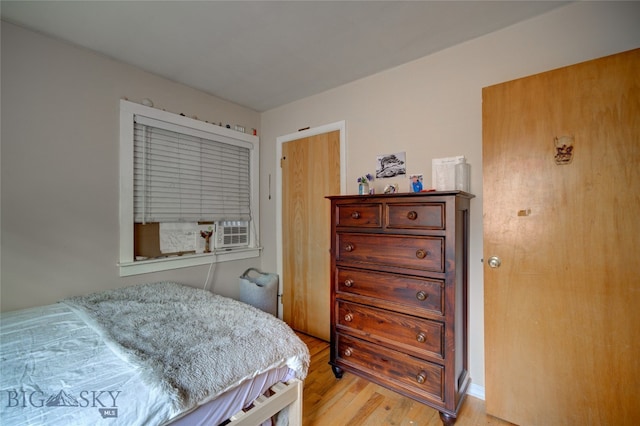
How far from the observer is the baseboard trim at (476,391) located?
177 cm

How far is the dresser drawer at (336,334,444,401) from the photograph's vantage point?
1.55 meters

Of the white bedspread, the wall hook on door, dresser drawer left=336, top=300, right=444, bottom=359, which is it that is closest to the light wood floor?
dresser drawer left=336, top=300, right=444, bottom=359

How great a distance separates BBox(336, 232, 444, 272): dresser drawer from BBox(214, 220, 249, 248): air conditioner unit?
4.77 feet

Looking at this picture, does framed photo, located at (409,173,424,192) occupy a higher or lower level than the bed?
higher

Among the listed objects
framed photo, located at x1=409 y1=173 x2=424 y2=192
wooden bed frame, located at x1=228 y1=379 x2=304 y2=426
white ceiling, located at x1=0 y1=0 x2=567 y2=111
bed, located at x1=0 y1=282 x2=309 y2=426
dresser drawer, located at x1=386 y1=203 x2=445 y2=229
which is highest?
white ceiling, located at x1=0 y1=0 x2=567 y2=111

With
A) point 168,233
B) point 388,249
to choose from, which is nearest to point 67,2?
point 168,233

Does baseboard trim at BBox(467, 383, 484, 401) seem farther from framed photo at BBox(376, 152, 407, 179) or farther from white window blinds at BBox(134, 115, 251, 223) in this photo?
white window blinds at BBox(134, 115, 251, 223)

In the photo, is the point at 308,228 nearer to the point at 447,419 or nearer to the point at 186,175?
the point at 186,175

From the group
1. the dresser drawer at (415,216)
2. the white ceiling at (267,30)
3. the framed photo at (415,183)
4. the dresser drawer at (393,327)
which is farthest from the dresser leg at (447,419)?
the white ceiling at (267,30)

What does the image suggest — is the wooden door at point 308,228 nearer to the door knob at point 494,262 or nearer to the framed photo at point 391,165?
the framed photo at point 391,165

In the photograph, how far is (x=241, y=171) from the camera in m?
2.99

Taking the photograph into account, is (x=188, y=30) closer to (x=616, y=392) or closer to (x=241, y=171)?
(x=241, y=171)

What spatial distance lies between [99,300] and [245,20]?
2.06 metres

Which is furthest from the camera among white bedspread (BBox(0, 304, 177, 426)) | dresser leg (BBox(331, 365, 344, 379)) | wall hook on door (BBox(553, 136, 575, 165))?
dresser leg (BBox(331, 365, 344, 379))
